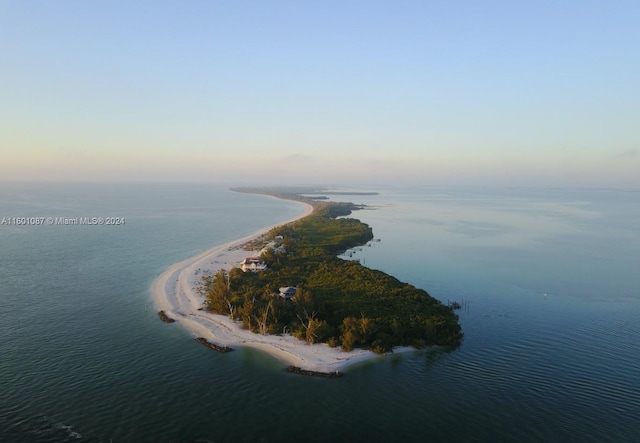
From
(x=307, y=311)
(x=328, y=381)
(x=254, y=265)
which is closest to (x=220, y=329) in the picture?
(x=307, y=311)

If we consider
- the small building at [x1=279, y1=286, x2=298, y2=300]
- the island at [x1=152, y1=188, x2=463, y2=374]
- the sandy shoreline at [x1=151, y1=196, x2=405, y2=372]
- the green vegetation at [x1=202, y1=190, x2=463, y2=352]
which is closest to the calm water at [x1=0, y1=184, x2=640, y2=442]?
the sandy shoreline at [x1=151, y1=196, x2=405, y2=372]

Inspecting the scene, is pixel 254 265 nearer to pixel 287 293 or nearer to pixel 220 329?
pixel 287 293

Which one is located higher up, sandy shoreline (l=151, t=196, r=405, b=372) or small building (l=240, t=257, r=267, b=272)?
small building (l=240, t=257, r=267, b=272)

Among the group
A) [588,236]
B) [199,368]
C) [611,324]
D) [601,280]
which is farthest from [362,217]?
[199,368]

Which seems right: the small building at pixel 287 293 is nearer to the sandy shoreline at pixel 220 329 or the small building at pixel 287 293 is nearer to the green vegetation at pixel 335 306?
the green vegetation at pixel 335 306

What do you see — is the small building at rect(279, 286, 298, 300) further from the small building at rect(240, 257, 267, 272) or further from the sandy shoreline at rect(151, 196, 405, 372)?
the small building at rect(240, 257, 267, 272)

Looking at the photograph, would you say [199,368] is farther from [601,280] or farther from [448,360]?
[601,280]
